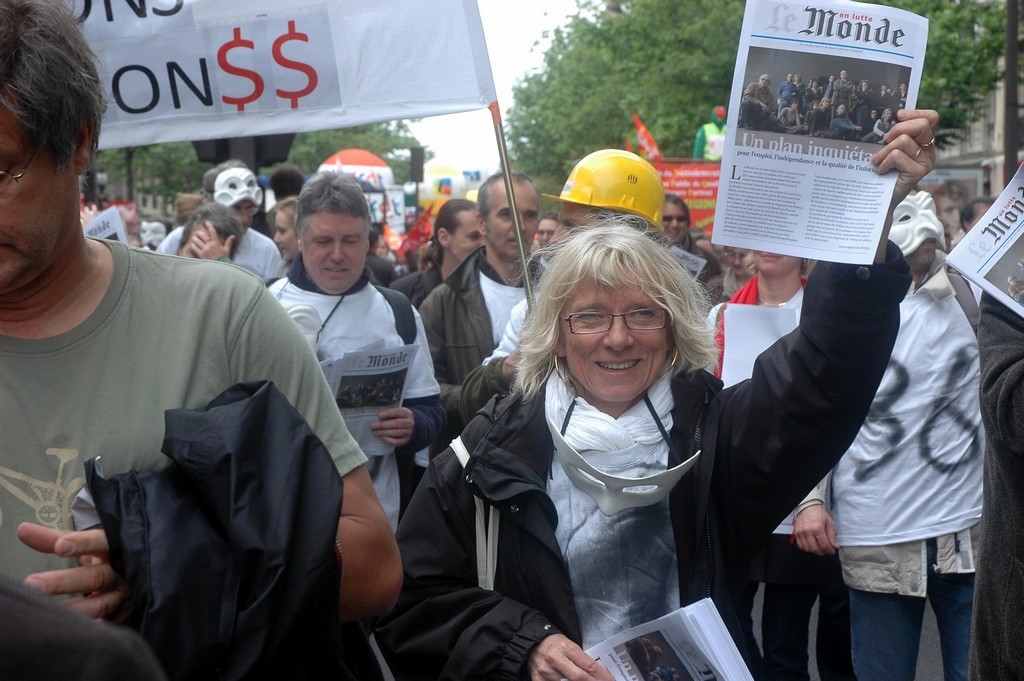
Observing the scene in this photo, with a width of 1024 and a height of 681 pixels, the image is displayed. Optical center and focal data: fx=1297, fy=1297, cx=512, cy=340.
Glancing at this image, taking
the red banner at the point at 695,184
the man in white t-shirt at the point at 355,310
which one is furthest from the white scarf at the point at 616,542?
the red banner at the point at 695,184

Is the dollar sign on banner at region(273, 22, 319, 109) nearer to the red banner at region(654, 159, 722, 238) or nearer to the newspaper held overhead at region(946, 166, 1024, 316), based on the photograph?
the newspaper held overhead at region(946, 166, 1024, 316)

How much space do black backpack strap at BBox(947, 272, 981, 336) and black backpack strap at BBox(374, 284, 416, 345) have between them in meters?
2.01

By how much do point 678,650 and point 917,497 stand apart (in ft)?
6.19

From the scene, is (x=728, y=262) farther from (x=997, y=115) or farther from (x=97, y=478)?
(x=997, y=115)

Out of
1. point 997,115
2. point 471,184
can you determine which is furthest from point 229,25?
point 997,115

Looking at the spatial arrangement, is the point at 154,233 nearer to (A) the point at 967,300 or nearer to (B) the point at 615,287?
(A) the point at 967,300

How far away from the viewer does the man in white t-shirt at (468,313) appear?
18.2 ft

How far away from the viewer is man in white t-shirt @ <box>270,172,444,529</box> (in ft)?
16.1

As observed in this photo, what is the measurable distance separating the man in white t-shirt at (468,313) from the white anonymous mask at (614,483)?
2.47 meters

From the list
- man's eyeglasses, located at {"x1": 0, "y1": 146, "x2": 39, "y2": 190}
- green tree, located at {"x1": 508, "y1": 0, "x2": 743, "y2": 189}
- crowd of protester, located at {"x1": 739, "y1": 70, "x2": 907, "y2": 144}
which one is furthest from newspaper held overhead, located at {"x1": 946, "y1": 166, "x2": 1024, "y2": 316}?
green tree, located at {"x1": 508, "y1": 0, "x2": 743, "y2": 189}

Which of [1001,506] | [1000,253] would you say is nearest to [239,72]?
[1000,253]

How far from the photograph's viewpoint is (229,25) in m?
4.38

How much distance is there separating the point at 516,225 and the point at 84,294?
2.20 meters

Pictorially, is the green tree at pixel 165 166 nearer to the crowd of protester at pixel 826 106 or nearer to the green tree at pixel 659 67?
the green tree at pixel 659 67
